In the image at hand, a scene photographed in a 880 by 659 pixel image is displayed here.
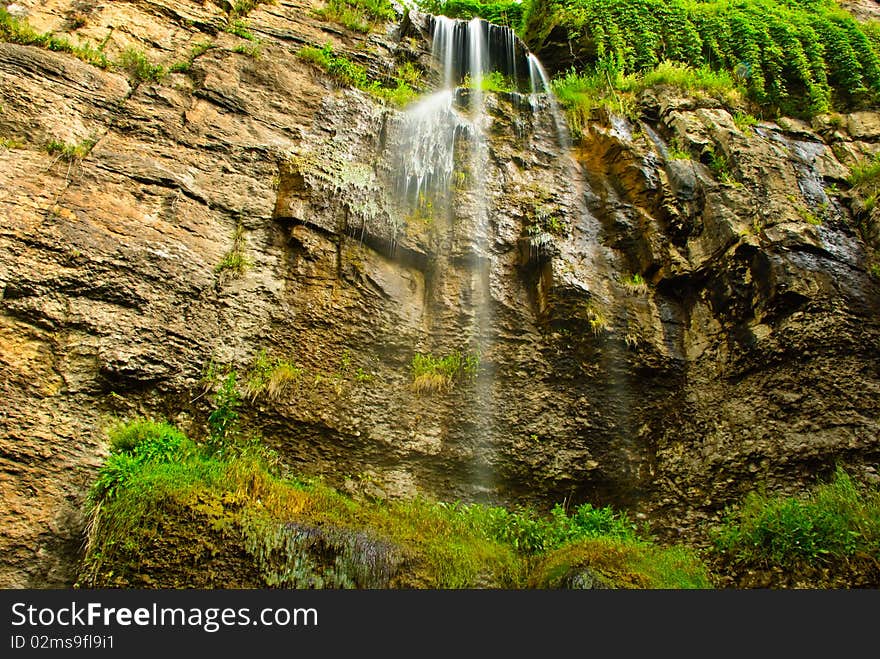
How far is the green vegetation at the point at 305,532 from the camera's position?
3910mm

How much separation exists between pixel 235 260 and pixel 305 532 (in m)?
3.74

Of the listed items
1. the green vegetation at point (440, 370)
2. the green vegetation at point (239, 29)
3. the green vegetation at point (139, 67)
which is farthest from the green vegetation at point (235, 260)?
the green vegetation at point (239, 29)

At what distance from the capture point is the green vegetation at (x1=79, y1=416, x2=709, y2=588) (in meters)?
3.91

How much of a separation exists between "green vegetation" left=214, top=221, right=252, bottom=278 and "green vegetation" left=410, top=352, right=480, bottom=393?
99.6 inches

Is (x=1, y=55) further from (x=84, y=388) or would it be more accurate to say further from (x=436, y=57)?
(x=436, y=57)

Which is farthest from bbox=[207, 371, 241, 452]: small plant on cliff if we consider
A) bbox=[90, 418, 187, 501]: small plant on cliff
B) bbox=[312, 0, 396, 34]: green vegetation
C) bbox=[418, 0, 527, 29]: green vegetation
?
bbox=[418, 0, 527, 29]: green vegetation

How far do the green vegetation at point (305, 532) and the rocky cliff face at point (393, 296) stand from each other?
1.10 feet

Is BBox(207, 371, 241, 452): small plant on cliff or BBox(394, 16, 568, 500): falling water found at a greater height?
BBox(394, 16, 568, 500): falling water

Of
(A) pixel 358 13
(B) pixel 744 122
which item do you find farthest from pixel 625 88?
(A) pixel 358 13

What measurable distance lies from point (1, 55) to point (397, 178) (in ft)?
18.0

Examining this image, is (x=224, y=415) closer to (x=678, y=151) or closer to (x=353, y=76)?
(x=353, y=76)

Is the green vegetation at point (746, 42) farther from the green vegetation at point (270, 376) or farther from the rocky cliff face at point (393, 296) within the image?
the green vegetation at point (270, 376)

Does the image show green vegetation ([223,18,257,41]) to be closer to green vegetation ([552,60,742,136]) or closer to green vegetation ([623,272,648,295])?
green vegetation ([552,60,742,136])

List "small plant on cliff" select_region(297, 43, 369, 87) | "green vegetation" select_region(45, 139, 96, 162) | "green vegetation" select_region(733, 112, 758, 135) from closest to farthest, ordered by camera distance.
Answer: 1. "green vegetation" select_region(45, 139, 96, 162)
2. "green vegetation" select_region(733, 112, 758, 135)
3. "small plant on cliff" select_region(297, 43, 369, 87)
